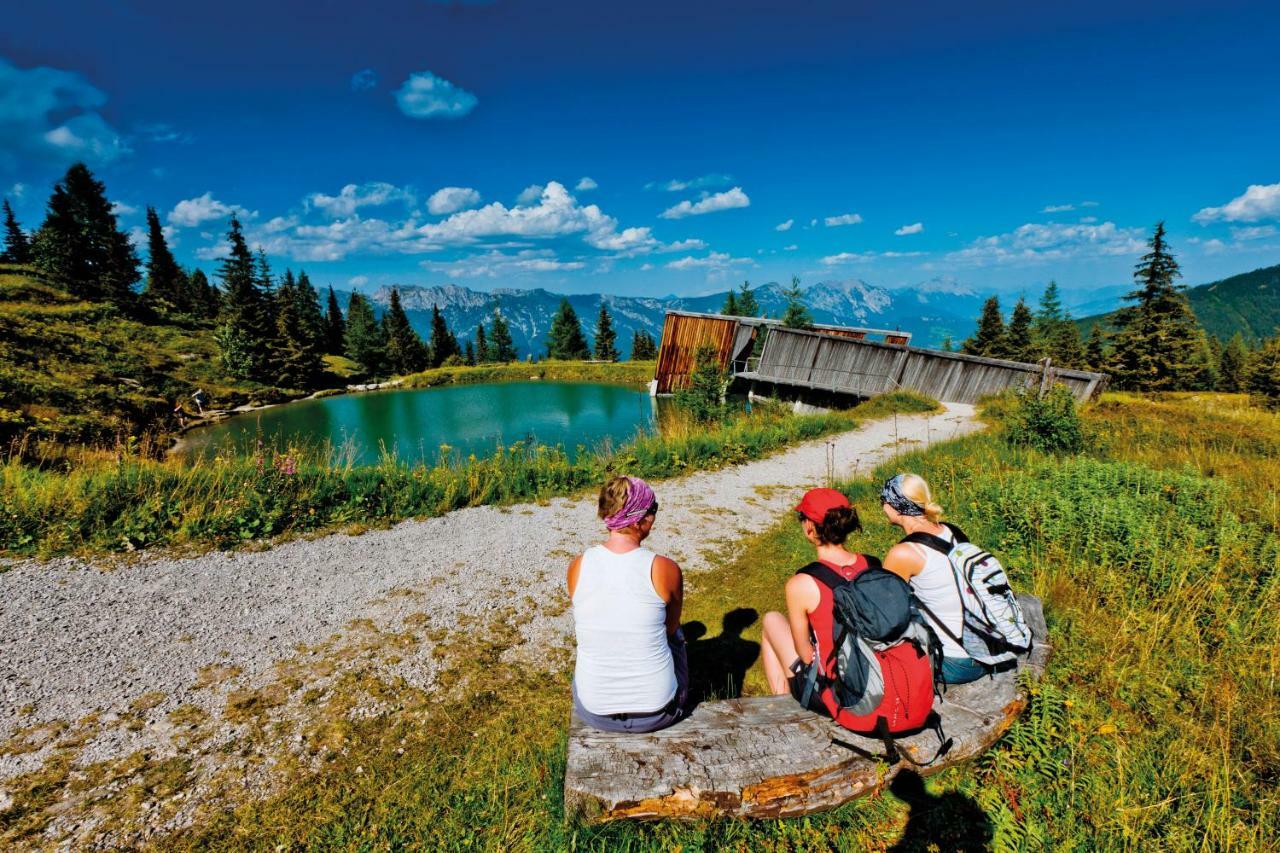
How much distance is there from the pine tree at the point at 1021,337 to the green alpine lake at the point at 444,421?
32.8 m

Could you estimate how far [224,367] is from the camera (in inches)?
1474

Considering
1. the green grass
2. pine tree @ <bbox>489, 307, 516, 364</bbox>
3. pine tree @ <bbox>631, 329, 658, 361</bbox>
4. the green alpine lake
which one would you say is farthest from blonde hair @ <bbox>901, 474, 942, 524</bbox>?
pine tree @ <bbox>489, 307, 516, 364</bbox>

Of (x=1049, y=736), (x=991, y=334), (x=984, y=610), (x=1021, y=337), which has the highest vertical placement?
(x=991, y=334)

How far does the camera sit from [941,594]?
302 cm

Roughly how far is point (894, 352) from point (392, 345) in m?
56.5

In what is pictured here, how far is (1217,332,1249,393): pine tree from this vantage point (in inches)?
1916

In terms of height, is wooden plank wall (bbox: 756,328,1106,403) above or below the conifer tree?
below

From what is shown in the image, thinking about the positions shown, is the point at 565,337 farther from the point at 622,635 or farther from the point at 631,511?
the point at 622,635

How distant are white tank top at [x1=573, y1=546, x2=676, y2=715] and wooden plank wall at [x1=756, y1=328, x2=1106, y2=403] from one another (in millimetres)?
18302

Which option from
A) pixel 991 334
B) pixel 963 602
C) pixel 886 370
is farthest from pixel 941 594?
pixel 991 334

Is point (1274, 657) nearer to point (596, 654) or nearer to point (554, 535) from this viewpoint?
point (596, 654)

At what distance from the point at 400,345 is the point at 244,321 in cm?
2027

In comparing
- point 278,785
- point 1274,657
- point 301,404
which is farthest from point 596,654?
point 301,404

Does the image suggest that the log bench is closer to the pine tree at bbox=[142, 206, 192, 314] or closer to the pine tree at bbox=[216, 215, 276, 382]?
the pine tree at bbox=[216, 215, 276, 382]
